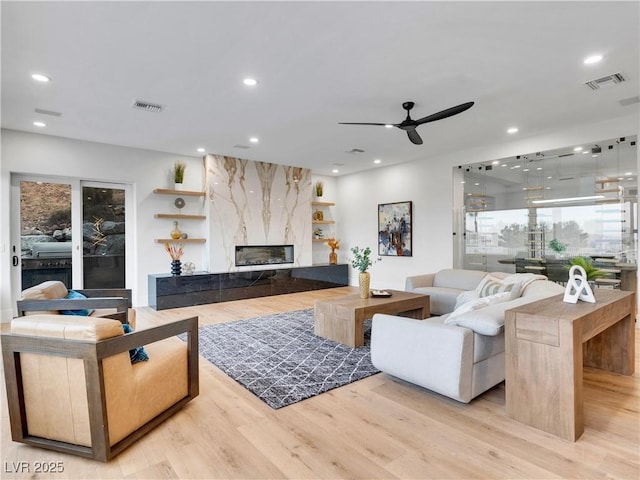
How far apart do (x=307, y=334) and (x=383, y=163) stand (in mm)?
4669

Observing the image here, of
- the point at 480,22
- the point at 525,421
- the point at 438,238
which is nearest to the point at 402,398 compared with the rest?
the point at 525,421

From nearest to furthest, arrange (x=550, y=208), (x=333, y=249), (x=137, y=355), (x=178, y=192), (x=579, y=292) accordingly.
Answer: (x=137, y=355)
(x=579, y=292)
(x=550, y=208)
(x=178, y=192)
(x=333, y=249)

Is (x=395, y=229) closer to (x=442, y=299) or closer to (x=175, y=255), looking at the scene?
(x=442, y=299)

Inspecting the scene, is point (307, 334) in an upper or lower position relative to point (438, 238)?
lower

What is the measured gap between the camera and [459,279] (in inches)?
207

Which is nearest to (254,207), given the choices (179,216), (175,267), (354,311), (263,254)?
(263,254)

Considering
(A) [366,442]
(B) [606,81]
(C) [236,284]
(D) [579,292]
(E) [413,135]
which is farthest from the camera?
(C) [236,284]

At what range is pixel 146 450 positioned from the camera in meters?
1.99

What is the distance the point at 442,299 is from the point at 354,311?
1726mm

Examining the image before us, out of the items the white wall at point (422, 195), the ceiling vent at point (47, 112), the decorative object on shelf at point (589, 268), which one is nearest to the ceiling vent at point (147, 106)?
the ceiling vent at point (47, 112)

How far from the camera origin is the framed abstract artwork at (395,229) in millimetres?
7512

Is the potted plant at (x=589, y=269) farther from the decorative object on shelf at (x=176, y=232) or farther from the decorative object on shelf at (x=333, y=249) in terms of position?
the decorative object on shelf at (x=176, y=232)

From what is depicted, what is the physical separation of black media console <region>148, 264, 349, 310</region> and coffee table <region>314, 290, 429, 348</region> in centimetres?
298

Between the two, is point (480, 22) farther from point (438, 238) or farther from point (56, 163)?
point (56, 163)
